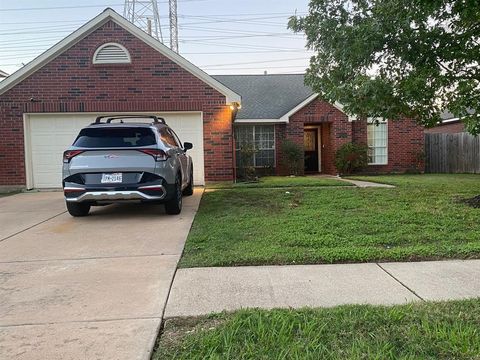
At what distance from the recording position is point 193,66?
479 inches

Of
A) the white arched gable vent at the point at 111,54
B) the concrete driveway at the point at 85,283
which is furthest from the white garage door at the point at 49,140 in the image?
the concrete driveway at the point at 85,283

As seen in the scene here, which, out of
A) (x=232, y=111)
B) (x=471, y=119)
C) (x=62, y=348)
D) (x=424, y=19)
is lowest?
(x=62, y=348)

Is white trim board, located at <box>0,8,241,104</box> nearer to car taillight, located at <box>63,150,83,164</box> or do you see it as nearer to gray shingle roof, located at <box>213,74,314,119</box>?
gray shingle roof, located at <box>213,74,314,119</box>

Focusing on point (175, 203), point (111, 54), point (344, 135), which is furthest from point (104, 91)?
point (344, 135)

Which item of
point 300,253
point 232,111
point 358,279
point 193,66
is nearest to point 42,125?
point 193,66

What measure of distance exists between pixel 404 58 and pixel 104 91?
28.1 ft

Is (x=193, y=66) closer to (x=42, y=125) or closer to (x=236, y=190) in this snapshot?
(x=236, y=190)

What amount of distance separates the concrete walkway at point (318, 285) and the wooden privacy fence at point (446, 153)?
620 inches

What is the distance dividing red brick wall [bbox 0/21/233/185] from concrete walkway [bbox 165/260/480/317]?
342 inches

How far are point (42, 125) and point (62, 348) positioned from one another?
36.6 feet

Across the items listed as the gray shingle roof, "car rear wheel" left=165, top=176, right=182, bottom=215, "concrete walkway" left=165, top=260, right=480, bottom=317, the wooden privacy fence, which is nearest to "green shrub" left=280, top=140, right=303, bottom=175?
the gray shingle roof

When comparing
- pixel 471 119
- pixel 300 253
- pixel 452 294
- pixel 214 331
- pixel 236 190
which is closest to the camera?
pixel 214 331

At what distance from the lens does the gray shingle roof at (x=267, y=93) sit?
17.0 m

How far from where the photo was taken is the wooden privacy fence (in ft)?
60.2
